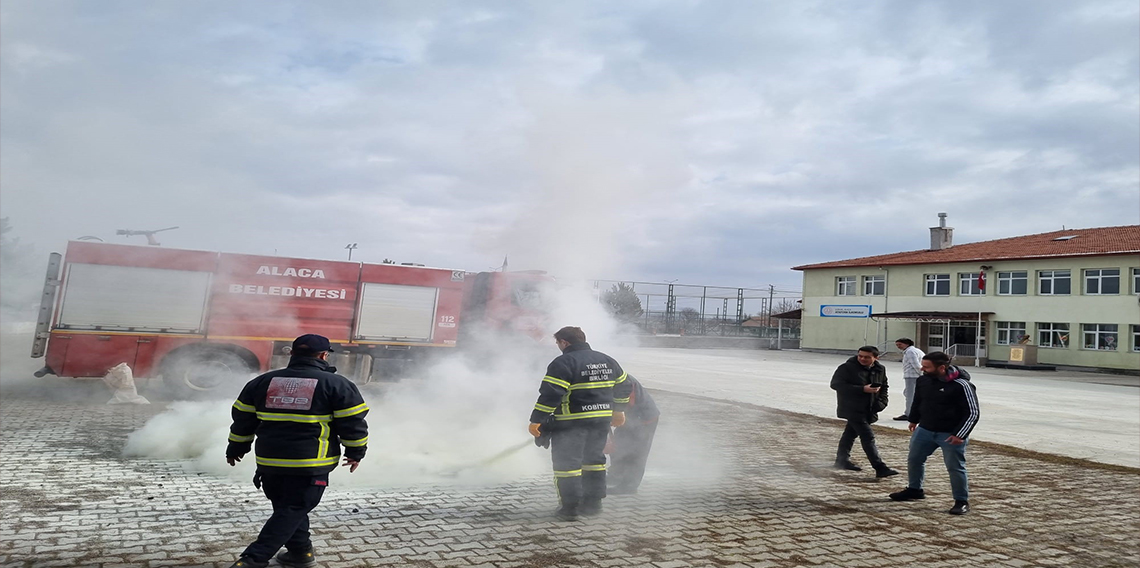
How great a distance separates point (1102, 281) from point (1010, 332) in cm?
444

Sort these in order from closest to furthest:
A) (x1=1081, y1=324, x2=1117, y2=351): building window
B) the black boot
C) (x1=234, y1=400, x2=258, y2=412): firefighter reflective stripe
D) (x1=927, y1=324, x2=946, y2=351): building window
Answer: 1. (x1=234, y1=400, x2=258, y2=412): firefighter reflective stripe
2. the black boot
3. (x1=1081, y1=324, x2=1117, y2=351): building window
4. (x1=927, y1=324, x2=946, y2=351): building window

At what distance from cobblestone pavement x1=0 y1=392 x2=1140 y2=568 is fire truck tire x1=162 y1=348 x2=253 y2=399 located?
3.57m

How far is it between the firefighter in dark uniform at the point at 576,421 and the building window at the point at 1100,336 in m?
34.8

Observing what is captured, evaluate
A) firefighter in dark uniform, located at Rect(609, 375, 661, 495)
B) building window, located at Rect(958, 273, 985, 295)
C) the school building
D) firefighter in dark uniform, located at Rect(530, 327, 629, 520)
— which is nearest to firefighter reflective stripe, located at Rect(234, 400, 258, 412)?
firefighter in dark uniform, located at Rect(530, 327, 629, 520)

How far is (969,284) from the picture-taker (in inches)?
1483

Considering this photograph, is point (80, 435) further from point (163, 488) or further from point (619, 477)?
point (619, 477)

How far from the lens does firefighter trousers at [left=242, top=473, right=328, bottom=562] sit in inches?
157

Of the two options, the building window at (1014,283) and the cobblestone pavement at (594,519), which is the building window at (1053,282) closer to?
the building window at (1014,283)

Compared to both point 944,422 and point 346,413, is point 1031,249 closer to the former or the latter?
point 944,422

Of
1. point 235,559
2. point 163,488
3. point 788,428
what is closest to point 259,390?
point 235,559

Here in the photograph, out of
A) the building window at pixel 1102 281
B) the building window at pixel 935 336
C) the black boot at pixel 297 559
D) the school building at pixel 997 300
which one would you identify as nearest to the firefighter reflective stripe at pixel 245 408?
the black boot at pixel 297 559

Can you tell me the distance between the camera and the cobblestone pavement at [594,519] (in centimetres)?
463

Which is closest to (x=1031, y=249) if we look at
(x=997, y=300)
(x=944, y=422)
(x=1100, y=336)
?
(x=997, y=300)

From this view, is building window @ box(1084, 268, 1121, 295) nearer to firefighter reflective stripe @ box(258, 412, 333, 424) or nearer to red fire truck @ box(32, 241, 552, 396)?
red fire truck @ box(32, 241, 552, 396)
